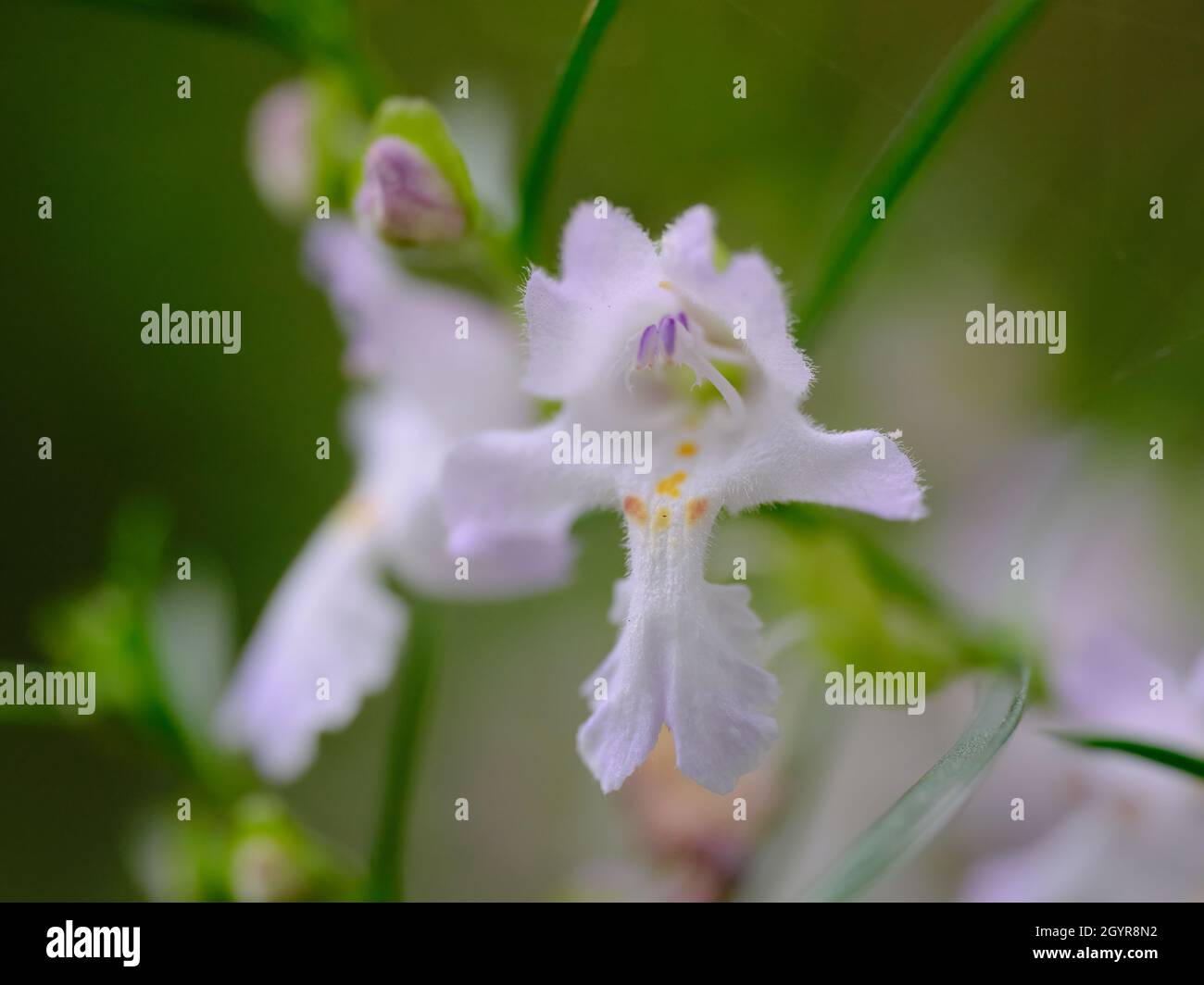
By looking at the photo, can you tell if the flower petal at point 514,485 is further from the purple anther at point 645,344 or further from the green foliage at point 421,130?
the green foliage at point 421,130

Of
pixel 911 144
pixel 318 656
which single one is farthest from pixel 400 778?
pixel 911 144

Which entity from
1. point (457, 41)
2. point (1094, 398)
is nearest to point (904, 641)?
point (1094, 398)

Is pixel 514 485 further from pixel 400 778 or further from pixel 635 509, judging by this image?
pixel 400 778

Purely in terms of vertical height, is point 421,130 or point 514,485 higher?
point 421,130
